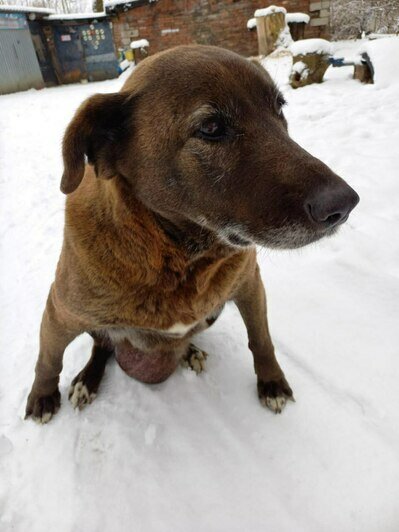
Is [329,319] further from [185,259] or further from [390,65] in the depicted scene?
[390,65]

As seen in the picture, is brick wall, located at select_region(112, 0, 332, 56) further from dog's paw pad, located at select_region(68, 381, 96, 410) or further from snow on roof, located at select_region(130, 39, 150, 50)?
dog's paw pad, located at select_region(68, 381, 96, 410)

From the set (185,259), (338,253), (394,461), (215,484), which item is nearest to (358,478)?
(394,461)

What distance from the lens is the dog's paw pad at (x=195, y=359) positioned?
203 centimetres

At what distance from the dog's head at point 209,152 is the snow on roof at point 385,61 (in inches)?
223

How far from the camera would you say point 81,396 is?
6.23 feet

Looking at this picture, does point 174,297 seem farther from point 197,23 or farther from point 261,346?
point 197,23

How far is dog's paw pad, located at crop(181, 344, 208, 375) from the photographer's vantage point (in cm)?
203

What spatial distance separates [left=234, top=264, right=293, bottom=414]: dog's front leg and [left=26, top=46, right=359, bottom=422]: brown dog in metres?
0.05

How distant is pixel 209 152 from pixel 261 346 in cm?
106

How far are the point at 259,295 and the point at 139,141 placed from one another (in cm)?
96

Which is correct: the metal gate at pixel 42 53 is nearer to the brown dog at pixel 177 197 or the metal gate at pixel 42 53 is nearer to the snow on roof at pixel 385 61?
the snow on roof at pixel 385 61

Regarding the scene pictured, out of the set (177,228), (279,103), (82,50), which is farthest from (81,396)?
(82,50)

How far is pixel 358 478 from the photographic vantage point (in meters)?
1.49

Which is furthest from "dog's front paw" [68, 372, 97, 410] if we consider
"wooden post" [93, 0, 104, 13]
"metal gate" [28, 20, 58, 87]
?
"wooden post" [93, 0, 104, 13]
